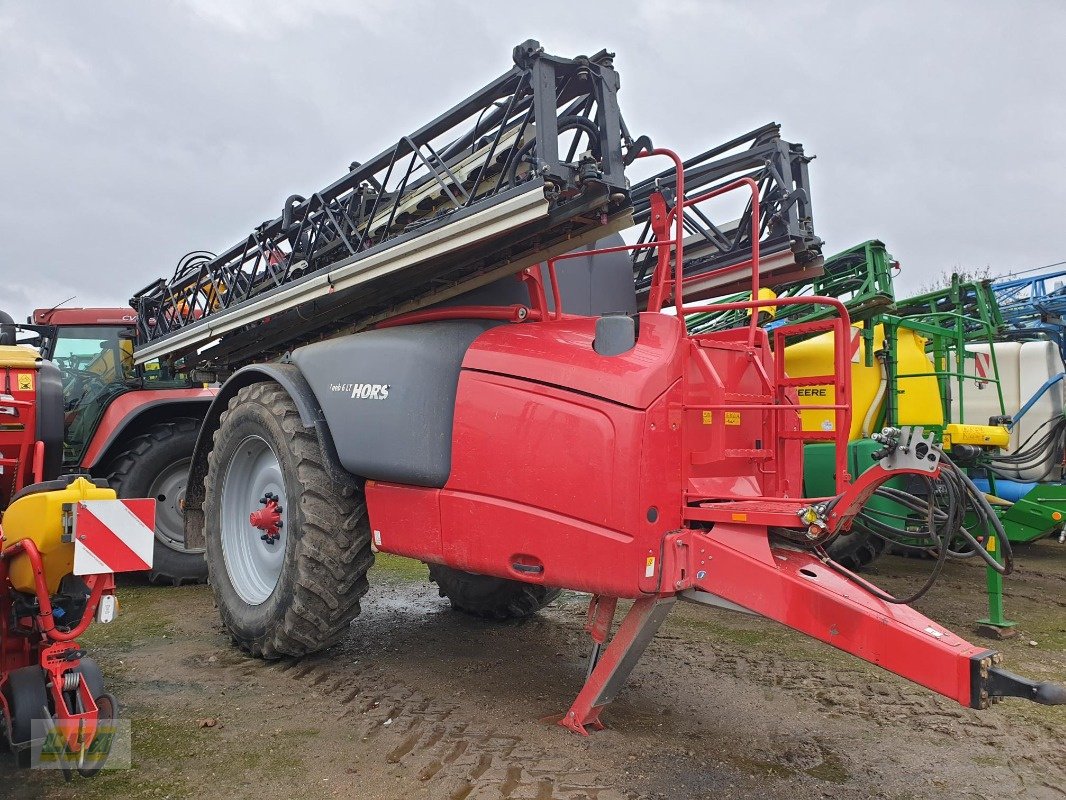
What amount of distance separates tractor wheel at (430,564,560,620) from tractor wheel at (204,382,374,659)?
1070mm

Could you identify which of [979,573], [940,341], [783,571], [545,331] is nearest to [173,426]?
[545,331]

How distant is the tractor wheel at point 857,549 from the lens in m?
7.16

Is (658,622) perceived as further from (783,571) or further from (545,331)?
(545,331)

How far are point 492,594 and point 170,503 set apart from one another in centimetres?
312

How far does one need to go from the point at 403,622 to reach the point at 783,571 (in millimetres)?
3092

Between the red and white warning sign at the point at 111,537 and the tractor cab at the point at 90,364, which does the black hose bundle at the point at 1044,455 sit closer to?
the red and white warning sign at the point at 111,537

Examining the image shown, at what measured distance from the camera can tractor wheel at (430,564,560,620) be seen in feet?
17.0

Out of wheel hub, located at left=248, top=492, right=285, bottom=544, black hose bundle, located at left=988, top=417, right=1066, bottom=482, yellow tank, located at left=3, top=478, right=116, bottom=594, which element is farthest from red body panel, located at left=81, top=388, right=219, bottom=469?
black hose bundle, located at left=988, top=417, right=1066, bottom=482

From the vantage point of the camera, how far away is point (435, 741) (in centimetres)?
341

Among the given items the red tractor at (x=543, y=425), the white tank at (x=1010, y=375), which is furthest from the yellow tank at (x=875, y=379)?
the red tractor at (x=543, y=425)

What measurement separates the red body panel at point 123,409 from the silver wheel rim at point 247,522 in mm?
1786

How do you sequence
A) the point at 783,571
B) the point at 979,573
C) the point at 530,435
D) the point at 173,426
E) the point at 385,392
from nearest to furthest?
the point at 783,571
the point at 530,435
the point at 385,392
the point at 173,426
the point at 979,573

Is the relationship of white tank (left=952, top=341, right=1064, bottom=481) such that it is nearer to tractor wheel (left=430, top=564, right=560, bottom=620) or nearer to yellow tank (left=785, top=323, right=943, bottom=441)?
yellow tank (left=785, top=323, right=943, bottom=441)

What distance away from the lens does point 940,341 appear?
692cm
